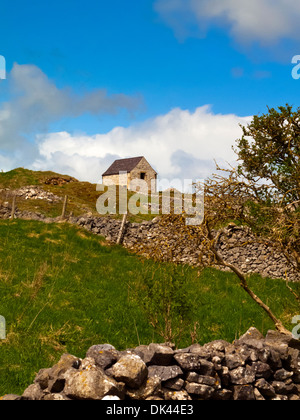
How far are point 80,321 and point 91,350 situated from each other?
5.72m

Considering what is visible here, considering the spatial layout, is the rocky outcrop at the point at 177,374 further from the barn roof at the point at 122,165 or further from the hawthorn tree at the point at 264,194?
the barn roof at the point at 122,165

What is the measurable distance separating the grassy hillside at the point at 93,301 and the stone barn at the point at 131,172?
31.0 meters

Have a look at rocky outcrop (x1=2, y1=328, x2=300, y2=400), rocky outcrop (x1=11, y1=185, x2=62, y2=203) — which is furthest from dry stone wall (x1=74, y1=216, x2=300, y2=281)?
rocky outcrop (x1=11, y1=185, x2=62, y2=203)

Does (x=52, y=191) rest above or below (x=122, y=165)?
below

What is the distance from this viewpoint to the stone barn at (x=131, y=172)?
51.7 m

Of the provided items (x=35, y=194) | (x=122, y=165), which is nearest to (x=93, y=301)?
(x=35, y=194)

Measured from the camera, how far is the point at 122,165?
5516 cm

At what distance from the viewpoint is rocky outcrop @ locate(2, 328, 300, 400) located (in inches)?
199

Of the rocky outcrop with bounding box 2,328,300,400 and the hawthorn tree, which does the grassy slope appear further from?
the rocky outcrop with bounding box 2,328,300,400

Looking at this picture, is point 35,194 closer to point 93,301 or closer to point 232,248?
point 232,248

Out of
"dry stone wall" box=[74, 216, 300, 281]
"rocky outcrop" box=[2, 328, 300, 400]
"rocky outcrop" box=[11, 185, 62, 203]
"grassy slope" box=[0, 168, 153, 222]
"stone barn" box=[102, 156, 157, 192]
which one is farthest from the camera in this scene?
"stone barn" box=[102, 156, 157, 192]

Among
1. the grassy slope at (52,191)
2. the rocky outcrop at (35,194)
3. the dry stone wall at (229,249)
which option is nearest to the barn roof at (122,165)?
the grassy slope at (52,191)

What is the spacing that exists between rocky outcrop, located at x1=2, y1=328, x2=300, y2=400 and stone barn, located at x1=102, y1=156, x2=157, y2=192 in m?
44.5

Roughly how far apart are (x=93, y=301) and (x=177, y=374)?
7.95 meters
